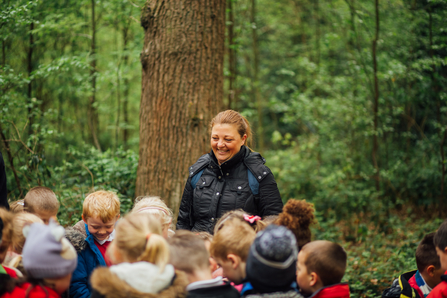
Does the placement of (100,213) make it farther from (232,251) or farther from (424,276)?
(424,276)

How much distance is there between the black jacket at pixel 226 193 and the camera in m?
3.14

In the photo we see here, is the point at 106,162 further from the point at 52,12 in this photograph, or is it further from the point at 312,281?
the point at 312,281

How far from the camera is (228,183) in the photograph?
3223 mm

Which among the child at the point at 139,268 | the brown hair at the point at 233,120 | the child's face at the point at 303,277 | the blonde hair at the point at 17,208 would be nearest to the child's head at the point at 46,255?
the child at the point at 139,268

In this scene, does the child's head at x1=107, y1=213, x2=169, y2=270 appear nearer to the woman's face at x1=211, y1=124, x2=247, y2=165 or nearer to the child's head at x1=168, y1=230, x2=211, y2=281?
the child's head at x1=168, y1=230, x2=211, y2=281

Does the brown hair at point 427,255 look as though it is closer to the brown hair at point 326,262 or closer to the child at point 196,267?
the brown hair at point 326,262

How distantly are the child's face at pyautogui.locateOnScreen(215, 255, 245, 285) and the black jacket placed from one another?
0.84m

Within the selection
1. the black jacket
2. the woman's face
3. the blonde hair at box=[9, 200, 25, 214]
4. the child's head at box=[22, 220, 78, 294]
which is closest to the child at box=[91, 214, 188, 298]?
the child's head at box=[22, 220, 78, 294]

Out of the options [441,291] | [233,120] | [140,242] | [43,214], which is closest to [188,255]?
[140,242]

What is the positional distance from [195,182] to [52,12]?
5395 millimetres

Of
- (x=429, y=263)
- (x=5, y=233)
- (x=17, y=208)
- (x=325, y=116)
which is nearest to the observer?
(x=5, y=233)

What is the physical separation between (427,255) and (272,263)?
1.62 metres

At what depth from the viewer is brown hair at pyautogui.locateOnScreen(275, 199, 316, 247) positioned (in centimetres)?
252

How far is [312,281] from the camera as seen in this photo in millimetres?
Result: 2311
